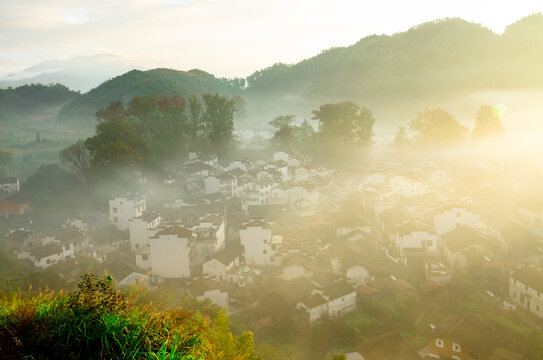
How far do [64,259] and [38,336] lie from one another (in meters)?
11.7

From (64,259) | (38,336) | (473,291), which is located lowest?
(473,291)

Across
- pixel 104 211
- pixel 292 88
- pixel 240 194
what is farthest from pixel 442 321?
pixel 292 88

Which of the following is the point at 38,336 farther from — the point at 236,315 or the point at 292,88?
the point at 292,88

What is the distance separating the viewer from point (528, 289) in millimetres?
10234

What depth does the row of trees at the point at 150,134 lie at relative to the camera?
62.4 ft

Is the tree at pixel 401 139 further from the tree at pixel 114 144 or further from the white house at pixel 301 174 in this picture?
the tree at pixel 114 144

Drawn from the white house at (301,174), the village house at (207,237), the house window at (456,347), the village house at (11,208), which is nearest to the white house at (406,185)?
the white house at (301,174)

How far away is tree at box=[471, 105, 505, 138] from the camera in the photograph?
96.5ft

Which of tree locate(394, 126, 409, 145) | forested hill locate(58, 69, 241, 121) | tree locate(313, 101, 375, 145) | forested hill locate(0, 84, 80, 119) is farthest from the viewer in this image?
forested hill locate(58, 69, 241, 121)

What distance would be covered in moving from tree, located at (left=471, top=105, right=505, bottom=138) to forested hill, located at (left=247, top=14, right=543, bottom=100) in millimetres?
11008

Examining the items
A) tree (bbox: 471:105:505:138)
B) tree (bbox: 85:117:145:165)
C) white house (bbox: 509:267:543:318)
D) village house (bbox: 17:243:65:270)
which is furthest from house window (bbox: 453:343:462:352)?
tree (bbox: 471:105:505:138)

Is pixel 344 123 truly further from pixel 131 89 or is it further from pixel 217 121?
pixel 131 89

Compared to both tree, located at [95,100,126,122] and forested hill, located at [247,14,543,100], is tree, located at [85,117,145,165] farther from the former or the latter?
forested hill, located at [247,14,543,100]

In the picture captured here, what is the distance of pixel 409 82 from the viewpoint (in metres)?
41.3
